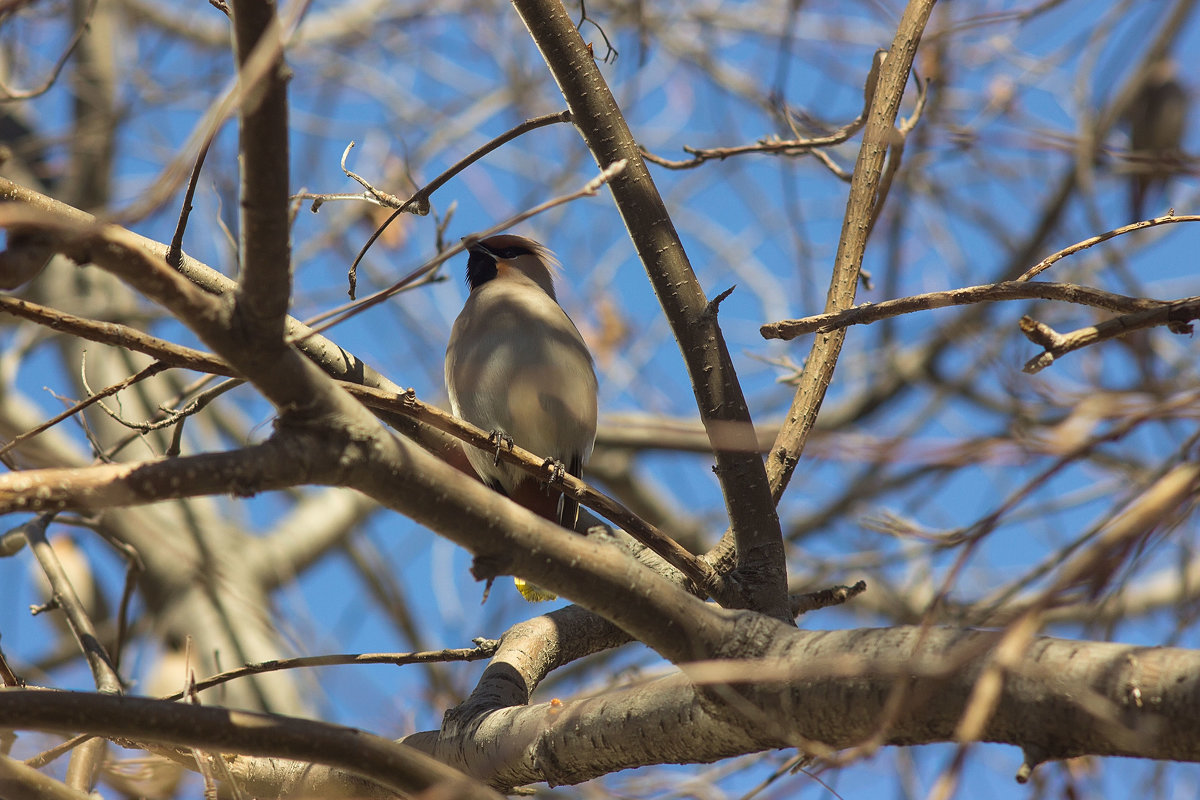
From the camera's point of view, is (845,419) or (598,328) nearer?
(845,419)

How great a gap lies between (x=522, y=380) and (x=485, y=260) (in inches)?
49.7

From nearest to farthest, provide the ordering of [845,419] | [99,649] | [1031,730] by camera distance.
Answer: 1. [1031,730]
2. [99,649]
3. [845,419]

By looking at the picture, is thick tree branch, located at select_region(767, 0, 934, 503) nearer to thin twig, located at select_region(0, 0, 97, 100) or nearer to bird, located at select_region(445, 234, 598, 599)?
bird, located at select_region(445, 234, 598, 599)

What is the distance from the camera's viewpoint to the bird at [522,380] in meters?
4.34

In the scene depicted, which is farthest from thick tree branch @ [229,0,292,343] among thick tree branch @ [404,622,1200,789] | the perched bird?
the perched bird

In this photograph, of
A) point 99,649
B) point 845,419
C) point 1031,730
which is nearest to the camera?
point 1031,730

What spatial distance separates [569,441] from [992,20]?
214 centimetres

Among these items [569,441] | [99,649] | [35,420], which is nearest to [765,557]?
[99,649]

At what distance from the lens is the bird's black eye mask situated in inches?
211

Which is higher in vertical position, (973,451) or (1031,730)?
(973,451)

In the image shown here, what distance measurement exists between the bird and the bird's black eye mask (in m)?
0.70

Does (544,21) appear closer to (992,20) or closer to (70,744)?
(992,20)

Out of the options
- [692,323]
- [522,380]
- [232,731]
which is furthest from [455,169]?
[522,380]

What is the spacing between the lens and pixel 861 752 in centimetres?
121
